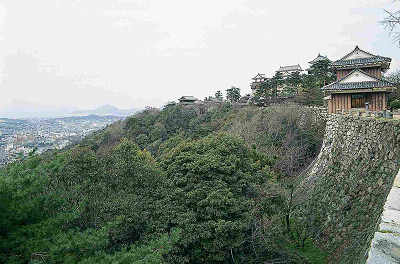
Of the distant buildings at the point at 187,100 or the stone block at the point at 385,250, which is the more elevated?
the distant buildings at the point at 187,100

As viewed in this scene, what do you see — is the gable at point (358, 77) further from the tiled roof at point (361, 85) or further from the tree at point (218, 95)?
the tree at point (218, 95)

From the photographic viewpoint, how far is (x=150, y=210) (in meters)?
8.85

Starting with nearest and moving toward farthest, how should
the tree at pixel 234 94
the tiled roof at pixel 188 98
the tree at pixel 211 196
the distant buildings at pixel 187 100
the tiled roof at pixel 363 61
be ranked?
the tree at pixel 211 196 < the tiled roof at pixel 363 61 < the tree at pixel 234 94 < the distant buildings at pixel 187 100 < the tiled roof at pixel 188 98

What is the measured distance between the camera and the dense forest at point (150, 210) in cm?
417

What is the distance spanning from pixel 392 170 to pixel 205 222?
4.90 metres

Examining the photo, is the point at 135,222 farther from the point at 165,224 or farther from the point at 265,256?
the point at 265,256

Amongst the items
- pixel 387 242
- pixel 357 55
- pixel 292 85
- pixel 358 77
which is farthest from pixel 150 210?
pixel 292 85

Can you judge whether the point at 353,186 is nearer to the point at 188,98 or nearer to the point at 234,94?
the point at 234,94

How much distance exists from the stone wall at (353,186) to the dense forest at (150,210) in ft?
2.44

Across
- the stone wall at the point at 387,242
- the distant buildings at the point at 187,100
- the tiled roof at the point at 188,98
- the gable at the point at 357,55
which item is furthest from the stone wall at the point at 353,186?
the tiled roof at the point at 188,98

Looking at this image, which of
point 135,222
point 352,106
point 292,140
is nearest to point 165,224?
point 135,222

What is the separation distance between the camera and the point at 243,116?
79.8 feet

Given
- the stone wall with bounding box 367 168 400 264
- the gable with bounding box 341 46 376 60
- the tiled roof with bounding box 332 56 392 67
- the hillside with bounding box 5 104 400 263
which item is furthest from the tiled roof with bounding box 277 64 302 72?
the stone wall with bounding box 367 168 400 264

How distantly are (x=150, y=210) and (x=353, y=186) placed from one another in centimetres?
605
